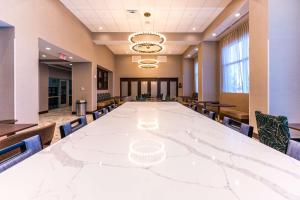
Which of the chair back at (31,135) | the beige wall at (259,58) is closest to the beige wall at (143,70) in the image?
the beige wall at (259,58)

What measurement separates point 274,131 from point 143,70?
12.8 m

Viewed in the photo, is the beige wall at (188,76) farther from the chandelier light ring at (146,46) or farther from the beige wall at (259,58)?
the beige wall at (259,58)

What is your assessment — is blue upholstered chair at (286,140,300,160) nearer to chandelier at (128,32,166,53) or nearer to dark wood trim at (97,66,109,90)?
chandelier at (128,32,166,53)

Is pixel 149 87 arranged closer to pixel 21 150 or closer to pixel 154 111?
pixel 154 111

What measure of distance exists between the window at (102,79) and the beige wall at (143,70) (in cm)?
129

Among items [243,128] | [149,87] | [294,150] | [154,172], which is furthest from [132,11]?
[149,87]

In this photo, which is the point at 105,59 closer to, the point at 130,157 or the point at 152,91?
the point at 152,91

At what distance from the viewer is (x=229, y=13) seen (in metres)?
6.61

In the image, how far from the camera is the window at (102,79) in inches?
481

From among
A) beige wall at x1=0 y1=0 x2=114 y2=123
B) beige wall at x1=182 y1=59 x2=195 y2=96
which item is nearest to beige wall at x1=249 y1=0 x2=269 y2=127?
beige wall at x1=0 y1=0 x2=114 y2=123

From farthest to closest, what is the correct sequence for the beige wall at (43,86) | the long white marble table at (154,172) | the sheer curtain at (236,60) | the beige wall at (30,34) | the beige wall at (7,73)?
the beige wall at (43,86) → the sheer curtain at (236,60) → the beige wall at (30,34) → the beige wall at (7,73) → the long white marble table at (154,172)

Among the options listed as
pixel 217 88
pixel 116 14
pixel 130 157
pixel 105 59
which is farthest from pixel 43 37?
pixel 217 88

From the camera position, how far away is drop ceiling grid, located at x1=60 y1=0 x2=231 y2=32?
21.1ft

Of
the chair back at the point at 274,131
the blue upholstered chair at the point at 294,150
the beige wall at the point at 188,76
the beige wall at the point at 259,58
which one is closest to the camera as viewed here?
the blue upholstered chair at the point at 294,150
